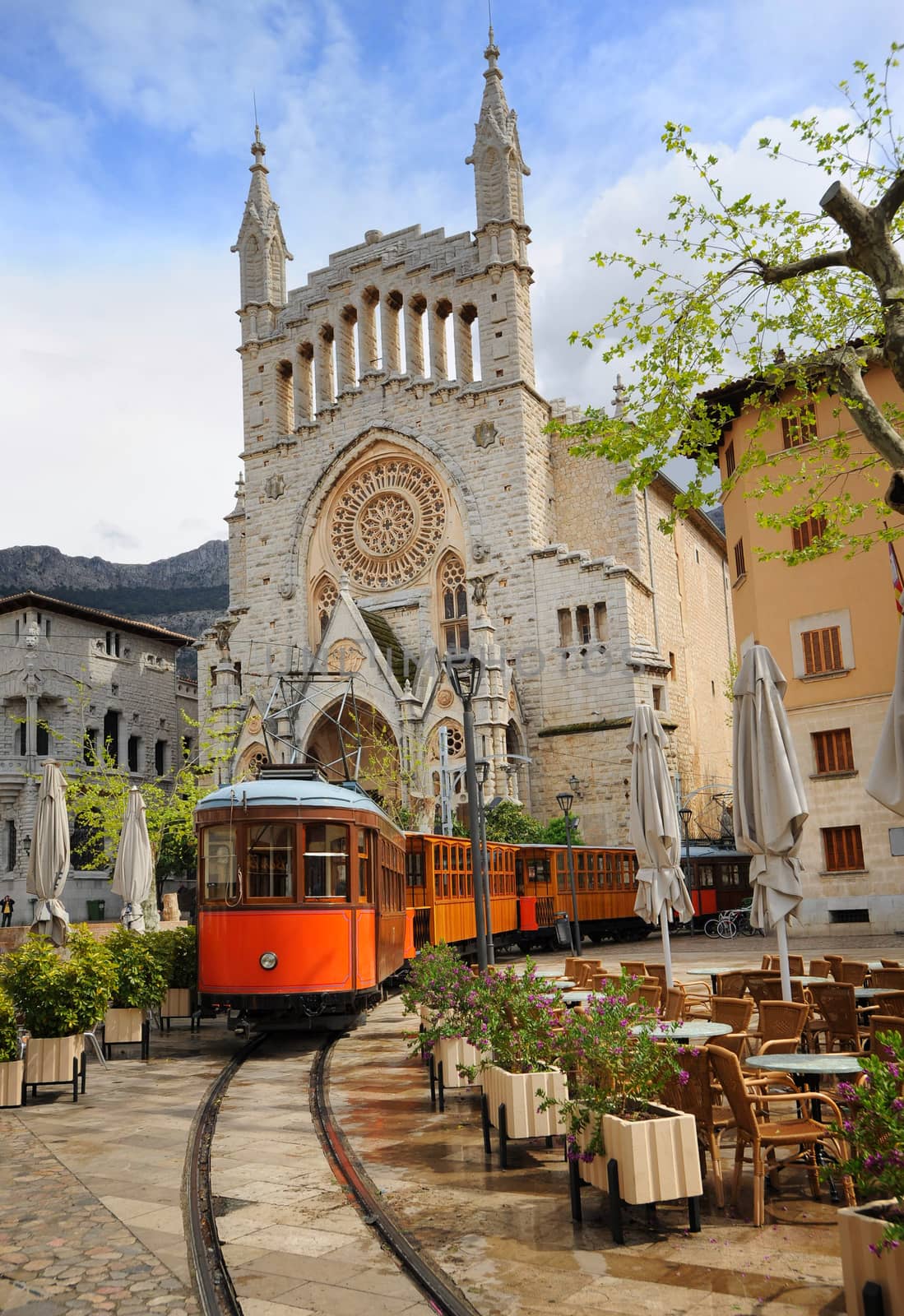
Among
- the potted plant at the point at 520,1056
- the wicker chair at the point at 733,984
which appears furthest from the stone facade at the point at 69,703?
the potted plant at the point at 520,1056

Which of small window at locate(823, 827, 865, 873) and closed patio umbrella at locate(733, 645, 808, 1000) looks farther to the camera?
small window at locate(823, 827, 865, 873)

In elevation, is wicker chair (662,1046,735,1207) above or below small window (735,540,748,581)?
below

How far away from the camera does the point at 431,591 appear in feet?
129

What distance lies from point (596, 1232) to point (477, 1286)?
94 cm

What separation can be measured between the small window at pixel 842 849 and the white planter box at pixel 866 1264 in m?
21.1

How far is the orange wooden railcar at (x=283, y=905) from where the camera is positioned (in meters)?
11.9

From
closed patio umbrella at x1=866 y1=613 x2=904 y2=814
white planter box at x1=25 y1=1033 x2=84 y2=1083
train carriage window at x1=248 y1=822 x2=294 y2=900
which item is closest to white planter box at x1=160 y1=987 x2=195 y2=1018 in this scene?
train carriage window at x1=248 y1=822 x2=294 y2=900

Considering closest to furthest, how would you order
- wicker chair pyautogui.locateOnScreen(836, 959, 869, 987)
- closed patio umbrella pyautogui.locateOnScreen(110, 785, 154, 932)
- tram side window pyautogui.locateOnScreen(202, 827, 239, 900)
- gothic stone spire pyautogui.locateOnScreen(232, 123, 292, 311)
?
wicker chair pyautogui.locateOnScreen(836, 959, 869, 987) < tram side window pyautogui.locateOnScreen(202, 827, 239, 900) < closed patio umbrella pyautogui.locateOnScreen(110, 785, 154, 932) < gothic stone spire pyautogui.locateOnScreen(232, 123, 292, 311)

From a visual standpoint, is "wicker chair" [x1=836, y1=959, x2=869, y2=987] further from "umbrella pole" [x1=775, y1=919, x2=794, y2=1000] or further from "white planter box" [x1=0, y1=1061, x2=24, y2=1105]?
"white planter box" [x1=0, y1=1061, x2=24, y2=1105]

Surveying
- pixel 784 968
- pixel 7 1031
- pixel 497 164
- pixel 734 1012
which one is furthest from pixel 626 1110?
pixel 497 164

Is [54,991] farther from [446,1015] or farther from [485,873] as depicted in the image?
[485,873]

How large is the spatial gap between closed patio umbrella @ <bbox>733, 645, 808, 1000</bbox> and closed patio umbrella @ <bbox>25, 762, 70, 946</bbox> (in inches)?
382

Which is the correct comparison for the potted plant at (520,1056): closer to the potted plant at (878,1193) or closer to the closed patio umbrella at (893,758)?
the closed patio umbrella at (893,758)

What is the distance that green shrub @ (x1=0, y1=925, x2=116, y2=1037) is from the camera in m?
10.1
